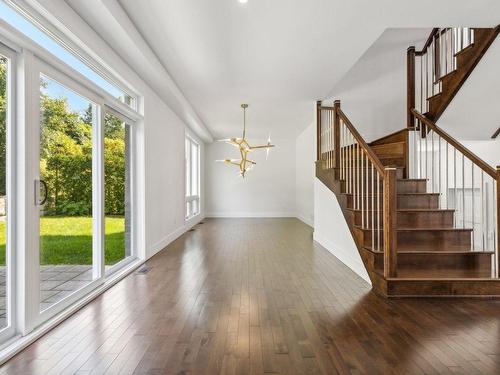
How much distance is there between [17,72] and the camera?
7.34 ft

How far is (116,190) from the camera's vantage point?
4.01m

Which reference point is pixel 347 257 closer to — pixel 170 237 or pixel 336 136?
pixel 336 136

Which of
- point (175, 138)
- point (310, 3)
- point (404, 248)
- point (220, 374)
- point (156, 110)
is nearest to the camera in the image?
point (220, 374)

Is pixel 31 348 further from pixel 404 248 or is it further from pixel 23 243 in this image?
pixel 404 248

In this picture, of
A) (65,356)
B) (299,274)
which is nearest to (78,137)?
(65,356)

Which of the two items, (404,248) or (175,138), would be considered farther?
(175,138)

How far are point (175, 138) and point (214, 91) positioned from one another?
1561mm

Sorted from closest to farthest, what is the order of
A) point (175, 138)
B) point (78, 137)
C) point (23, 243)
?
point (23, 243), point (78, 137), point (175, 138)

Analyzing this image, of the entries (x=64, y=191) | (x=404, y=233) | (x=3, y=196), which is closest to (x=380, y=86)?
(x=404, y=233)

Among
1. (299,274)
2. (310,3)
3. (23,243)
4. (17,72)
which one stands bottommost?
(299,274)

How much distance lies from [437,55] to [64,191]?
16.0 ft

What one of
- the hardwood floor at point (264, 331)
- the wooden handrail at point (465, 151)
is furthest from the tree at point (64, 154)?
the wooden handrail at point (465, 151)

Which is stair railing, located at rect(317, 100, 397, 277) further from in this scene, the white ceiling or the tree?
the tree

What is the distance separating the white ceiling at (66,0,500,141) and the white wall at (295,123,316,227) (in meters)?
3.35
